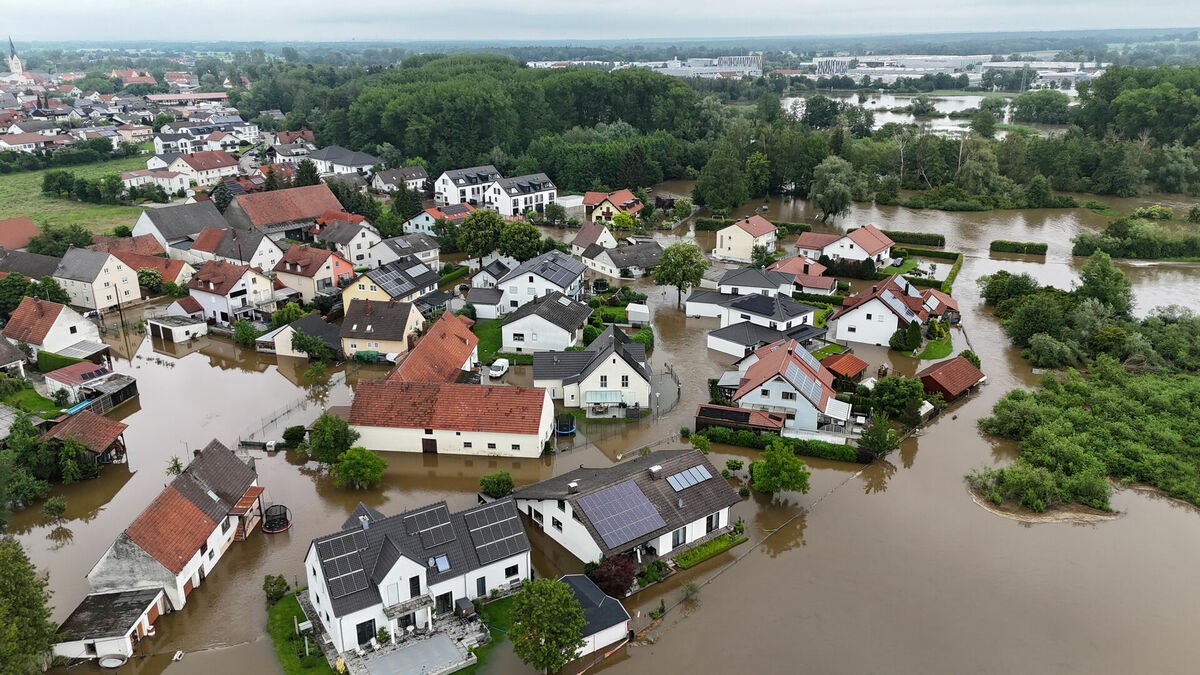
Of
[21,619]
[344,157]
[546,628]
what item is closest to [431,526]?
[546,628]

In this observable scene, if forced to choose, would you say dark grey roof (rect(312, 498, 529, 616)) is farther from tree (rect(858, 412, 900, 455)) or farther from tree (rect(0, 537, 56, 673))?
tree (rect(858, 412, 900, 455))

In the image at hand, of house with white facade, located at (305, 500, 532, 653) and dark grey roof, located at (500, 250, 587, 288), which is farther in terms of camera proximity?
dark grey roof, located at (500, 250, 587, 288)

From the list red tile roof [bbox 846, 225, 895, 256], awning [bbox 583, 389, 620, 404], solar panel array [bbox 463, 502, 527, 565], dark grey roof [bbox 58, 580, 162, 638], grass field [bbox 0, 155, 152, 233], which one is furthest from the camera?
→ grass field [bbox 0, 155, 152, 233]

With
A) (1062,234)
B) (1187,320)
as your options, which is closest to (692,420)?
(1187,320)

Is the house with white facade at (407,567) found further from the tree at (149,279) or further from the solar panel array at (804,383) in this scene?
the tree at (149,279)

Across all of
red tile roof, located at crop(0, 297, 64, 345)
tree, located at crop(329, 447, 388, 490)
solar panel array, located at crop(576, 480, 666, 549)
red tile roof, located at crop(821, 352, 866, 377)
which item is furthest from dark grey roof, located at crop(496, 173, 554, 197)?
solar panel array, located at crop(576, 480, 666, 549)

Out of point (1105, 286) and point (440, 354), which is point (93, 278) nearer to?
point (440, 354)

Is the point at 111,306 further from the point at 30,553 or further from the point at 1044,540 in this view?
the point at 1044,540
